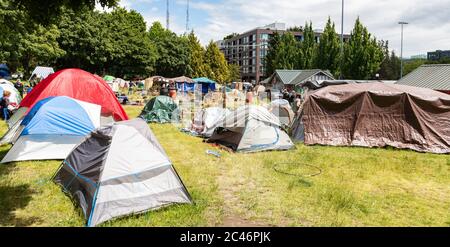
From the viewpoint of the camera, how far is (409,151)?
475 inches

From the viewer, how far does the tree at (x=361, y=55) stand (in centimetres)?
4516

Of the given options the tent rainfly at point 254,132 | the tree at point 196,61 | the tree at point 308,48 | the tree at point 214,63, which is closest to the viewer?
the tent rainfly at point 254,132

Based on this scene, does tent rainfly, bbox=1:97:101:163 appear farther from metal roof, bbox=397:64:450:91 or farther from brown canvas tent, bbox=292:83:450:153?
metal roof, bbox=397:64:450:91

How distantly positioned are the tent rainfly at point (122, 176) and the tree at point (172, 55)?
5276 centimetres

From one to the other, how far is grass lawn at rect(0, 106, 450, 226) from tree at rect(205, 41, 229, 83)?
177 feet

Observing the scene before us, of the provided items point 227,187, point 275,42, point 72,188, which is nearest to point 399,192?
point 227,187

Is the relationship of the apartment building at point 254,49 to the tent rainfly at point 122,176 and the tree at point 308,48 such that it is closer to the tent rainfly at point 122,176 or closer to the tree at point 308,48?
the tree at point 308,48

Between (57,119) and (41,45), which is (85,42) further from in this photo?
(57,119)

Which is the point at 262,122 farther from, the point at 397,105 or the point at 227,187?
the point at 397,105

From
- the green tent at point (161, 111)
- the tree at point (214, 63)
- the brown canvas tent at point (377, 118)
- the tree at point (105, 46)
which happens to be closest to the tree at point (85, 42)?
the tree at point (105, 46)

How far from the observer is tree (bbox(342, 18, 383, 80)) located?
148 feet

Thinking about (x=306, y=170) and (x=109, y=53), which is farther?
(x=109, y=53)
